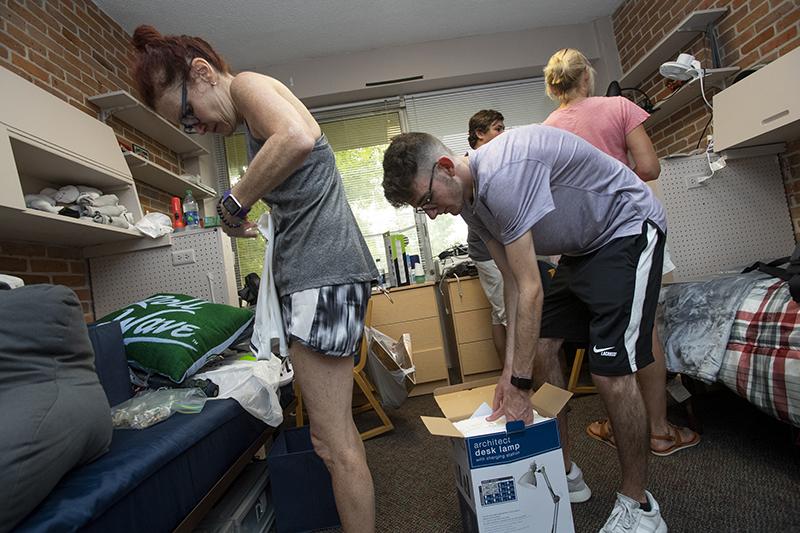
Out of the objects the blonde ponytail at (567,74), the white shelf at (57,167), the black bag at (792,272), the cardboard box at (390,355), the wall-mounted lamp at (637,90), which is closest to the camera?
the black bag at (792,272)

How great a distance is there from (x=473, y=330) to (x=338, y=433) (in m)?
2.10

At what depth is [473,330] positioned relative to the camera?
3061 millimetres

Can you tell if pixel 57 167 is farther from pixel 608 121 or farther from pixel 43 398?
pixel 608 121

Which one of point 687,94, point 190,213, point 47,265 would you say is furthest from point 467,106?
point 47,265

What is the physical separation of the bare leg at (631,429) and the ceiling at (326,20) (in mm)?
2988

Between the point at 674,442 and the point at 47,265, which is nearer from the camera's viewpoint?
the point at 674,442

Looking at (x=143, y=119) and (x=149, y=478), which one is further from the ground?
(x=143, y=119)

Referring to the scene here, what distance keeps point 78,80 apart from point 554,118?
246cm

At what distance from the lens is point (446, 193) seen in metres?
1.18

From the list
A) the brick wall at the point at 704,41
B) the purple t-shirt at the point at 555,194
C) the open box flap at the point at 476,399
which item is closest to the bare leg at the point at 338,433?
the open box flap at the point at 476,399

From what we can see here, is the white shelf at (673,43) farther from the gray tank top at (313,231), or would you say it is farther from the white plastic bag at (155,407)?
the white plastic bag at (155,407)

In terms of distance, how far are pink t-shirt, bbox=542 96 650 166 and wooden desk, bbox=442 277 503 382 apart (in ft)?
4.48

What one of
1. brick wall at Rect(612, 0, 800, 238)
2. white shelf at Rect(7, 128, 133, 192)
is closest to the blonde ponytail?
brick wall at Rect(612, 0, 800, 238)

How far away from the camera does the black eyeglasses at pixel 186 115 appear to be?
1126 millimetres
